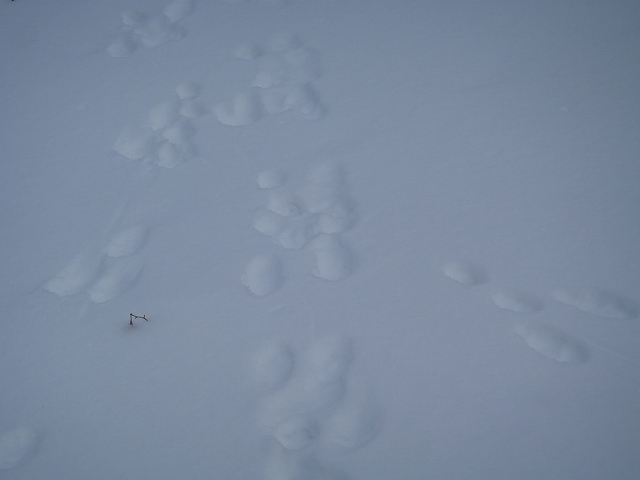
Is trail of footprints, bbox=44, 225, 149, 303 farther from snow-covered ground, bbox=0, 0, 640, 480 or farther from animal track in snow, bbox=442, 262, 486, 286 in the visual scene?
animal track in snow, bbox=442, 262, 486, 286

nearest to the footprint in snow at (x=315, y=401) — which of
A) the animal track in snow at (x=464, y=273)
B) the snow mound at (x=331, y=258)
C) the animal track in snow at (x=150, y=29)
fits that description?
the snow mound at (x=331, y=258)

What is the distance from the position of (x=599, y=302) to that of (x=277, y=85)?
1033mm

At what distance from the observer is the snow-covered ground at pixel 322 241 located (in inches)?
39.0

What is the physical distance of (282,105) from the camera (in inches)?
61.2

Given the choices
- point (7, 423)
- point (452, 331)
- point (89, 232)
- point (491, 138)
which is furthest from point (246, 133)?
point (7, 423)

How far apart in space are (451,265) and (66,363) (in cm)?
84

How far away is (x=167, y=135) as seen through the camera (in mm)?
1509

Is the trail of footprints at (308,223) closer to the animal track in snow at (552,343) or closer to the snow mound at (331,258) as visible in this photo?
the snow mound at (331,258)

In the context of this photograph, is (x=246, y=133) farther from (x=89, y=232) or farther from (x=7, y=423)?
(x=7, y=423)

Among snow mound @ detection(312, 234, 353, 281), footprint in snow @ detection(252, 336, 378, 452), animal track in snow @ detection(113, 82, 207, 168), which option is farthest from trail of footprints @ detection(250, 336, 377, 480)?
animal track in snow @ detection(113, 82, 207, 168)

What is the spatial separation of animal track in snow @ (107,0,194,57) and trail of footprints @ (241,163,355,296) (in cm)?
Result: 71

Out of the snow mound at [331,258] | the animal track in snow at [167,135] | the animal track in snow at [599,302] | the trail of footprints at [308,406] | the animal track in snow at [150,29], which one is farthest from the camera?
the animal track in snow at [150,29]

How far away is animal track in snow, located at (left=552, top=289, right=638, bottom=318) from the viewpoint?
1.07 m

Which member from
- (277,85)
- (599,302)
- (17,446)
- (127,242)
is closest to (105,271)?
(127,242)
